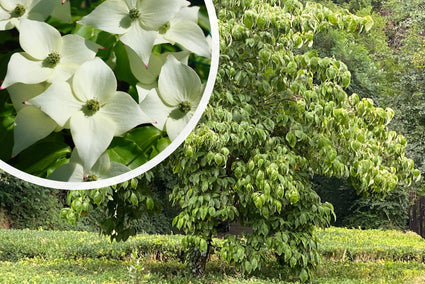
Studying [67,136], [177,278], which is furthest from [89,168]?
[177,278]

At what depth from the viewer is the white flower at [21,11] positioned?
4.56 feet

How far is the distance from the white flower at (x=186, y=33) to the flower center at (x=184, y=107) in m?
0.14

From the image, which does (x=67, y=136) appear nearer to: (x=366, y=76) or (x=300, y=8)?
(x=300, y=8)

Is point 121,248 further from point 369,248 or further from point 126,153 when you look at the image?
point 126,153

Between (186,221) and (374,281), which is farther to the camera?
(374,281)

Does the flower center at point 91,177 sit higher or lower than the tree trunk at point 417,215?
higher

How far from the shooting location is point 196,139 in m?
4.64

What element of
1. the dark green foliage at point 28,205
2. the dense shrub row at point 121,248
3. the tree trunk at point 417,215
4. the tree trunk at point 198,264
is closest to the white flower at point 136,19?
the tree trunk at point 198,264

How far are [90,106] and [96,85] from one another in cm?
5

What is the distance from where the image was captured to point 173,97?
5.09 feet

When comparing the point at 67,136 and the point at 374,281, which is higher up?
the point at 67,136

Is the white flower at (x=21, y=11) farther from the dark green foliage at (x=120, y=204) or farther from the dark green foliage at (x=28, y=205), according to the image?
the dark green foliage at (x=28, y=205)

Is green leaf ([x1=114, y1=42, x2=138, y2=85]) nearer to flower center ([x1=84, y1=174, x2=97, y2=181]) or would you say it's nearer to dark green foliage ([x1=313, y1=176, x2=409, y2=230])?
flower center ([x1=84, y1=174, x2=97, y2=181])

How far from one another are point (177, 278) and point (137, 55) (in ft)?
15.8
